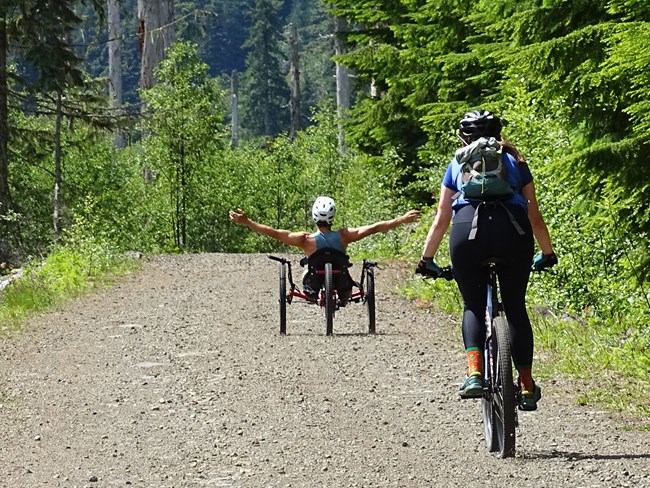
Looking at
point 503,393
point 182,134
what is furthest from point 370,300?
point 182,134

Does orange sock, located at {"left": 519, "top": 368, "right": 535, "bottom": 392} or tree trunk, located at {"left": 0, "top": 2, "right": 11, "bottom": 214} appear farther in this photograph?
tree trunk, located at {"left": 0, "top": 2, "right": 11, "bottom": 214}

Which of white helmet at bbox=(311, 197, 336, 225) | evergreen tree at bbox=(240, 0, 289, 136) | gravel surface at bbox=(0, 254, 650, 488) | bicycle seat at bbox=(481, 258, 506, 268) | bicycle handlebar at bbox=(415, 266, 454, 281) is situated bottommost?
gravel surface at bbox=(0, 254, 650, 488)

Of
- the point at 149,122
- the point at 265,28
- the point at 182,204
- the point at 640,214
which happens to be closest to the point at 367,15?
the point at 149,122

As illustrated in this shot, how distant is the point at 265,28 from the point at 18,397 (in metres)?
83.6

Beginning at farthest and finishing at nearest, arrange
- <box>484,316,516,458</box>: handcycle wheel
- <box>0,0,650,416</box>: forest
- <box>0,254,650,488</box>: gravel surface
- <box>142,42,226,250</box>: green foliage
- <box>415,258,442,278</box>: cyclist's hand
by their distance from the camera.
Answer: <box>142,42,226,250</box>: green foliage, <box>0,0,650,416</box>: forest, <box>415,258,442,278</box>: cyclist's hand, <box>0,254,650,488</box>: gravel surface, <box>484,316,516,458</box>: handcycle wheel

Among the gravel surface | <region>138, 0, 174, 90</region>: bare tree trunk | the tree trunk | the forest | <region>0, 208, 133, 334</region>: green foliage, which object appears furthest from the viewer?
<region>138, 0, 174, 90</region>: bare tree trunk

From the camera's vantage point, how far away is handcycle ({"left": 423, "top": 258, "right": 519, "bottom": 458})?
6.80 meters

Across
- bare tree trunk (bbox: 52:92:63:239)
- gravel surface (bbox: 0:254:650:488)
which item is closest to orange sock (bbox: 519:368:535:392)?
gravel surface (bbox: 0:254:650:488)

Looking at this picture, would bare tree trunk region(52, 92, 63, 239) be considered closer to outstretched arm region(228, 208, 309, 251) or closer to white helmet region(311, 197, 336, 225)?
white helmet region(311, 197, 336, 225)

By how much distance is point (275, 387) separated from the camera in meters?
10.0

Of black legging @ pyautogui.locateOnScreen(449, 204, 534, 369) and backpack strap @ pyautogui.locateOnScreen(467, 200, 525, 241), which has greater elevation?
backpack strap @ pyautogui.locateOnScreen(467, 200, 525, 241)

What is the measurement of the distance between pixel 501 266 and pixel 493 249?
0.53 feet

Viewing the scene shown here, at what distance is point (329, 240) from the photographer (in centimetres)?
1348

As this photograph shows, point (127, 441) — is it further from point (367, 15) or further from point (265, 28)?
point (265, 28)
